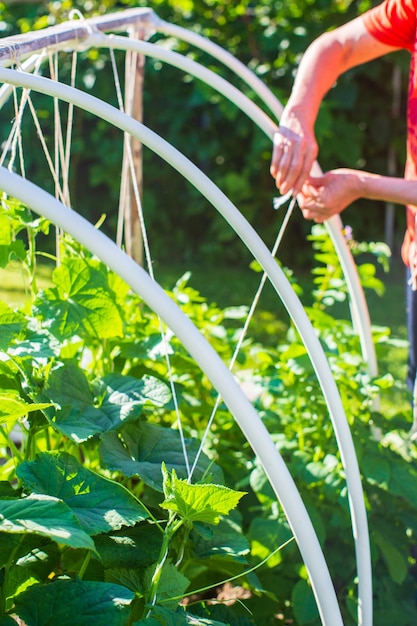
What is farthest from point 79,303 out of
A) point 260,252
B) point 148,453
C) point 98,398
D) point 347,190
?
point 347,190

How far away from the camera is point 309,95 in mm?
1604

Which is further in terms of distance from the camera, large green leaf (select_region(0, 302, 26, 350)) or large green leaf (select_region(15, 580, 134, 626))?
large green leaf (select_region(0, 302, 26, 350))

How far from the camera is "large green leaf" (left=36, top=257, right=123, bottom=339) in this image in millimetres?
1393

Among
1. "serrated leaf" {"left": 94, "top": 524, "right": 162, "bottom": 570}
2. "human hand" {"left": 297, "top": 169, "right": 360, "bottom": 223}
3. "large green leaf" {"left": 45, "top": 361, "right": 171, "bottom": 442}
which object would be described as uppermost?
"human hand" {"left": 297, "top": 169, "right": 360, "bottom": 223}

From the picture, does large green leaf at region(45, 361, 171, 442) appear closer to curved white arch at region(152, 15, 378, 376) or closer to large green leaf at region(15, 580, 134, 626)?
large green leaf at region(15, 580, 134, 626)

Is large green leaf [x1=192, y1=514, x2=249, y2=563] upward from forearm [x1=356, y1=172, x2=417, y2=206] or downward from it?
downward

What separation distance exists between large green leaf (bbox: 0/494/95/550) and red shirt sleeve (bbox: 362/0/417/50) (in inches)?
46.1

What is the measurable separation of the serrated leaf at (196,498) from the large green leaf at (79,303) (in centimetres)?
44

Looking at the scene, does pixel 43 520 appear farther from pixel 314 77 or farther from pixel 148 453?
pixel 314 77

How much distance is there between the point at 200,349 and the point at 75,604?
361 millimetres

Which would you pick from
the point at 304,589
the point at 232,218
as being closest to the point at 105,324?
the point at 232,218

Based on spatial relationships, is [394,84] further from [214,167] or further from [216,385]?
[216,385]

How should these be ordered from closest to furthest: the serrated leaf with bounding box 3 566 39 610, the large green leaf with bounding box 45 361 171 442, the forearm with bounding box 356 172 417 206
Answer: the serrated leaf with bounding box 3 566 39 610, the large green leaf with bounding box 45 361 171 442, the forearm with bounding box 356 172 417 206

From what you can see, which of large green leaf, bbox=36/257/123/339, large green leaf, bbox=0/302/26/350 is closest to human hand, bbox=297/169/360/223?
large green leaf, bbox=36/257/123/339
